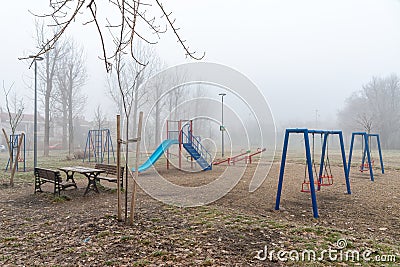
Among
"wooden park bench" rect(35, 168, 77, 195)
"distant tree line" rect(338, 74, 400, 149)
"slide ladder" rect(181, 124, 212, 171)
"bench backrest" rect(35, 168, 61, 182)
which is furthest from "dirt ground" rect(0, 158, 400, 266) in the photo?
"distant tree line" rect(338, 74, 400, 149)

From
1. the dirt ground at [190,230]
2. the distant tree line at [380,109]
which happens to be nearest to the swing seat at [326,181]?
the dirt ground at [190,230]

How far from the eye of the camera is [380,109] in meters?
44.1

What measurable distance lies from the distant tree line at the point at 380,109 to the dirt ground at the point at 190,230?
36.7 m

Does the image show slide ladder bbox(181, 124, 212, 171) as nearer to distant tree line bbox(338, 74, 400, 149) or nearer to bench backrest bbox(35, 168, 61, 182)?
bench backrest bbox(35, 168, 61, 182)

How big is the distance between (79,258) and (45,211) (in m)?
2.83

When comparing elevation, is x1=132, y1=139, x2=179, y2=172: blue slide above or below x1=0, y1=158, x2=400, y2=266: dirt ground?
above

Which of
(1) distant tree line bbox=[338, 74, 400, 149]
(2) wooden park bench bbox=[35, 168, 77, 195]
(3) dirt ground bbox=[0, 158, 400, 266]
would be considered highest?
(1) distant tree line bbox=[338, 74, 400, 149]

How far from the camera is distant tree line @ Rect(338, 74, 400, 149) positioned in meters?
40.9

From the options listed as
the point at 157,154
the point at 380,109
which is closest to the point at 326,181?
the point at 157,154

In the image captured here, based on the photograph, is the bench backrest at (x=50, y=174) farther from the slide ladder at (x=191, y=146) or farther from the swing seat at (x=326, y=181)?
the slide ladder at (x=191, y=146)

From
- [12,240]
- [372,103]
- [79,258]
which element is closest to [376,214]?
[79,258]

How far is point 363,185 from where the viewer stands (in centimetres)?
914

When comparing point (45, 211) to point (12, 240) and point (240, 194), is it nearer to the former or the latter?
point (12, 240)

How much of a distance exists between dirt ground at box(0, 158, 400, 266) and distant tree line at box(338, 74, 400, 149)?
36739mm
